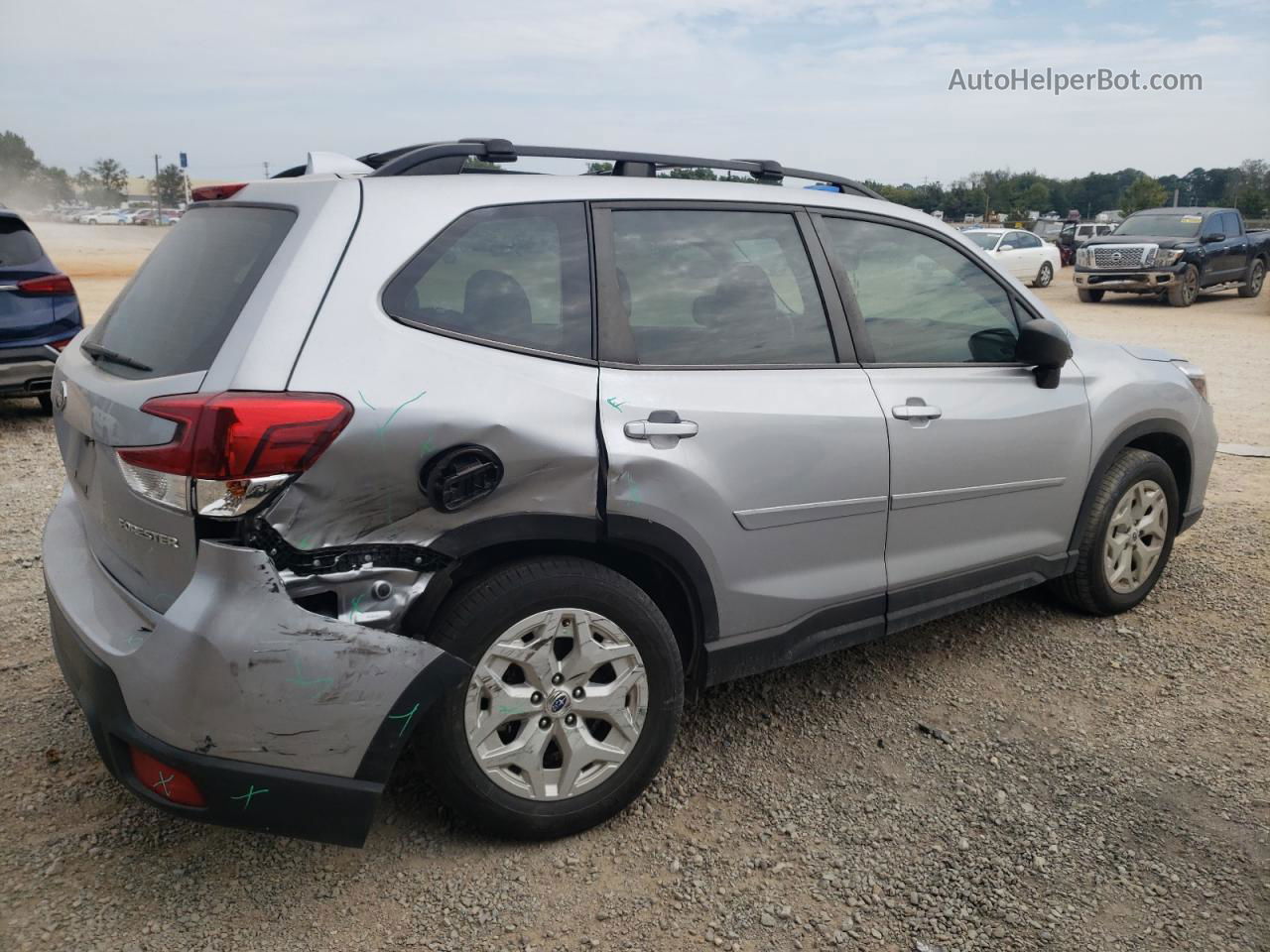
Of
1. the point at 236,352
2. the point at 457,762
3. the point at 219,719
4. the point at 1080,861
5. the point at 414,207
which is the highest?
the point at 414,207

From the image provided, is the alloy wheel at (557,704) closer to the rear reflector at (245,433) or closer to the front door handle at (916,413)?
the rear reflector at (245,433)

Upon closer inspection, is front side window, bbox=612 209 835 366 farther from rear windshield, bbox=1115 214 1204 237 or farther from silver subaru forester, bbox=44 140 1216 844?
rear windshield, bbox=1115 214 1204 237

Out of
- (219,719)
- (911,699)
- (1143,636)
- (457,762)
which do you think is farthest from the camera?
(1143,636)

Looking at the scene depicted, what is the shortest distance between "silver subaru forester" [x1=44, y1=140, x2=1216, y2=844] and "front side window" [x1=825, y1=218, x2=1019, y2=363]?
16 mm

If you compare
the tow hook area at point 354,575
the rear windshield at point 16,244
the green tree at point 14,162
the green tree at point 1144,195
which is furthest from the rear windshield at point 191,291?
the green tree at point 14,162

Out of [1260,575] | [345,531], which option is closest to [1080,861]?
[345,531]

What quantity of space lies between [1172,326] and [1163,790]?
15688 mm

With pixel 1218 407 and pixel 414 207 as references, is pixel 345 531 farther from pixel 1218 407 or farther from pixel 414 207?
pixel 1218 407

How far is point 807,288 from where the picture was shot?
329cm

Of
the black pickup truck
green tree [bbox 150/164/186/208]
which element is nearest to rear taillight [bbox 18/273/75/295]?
the black pickup truck

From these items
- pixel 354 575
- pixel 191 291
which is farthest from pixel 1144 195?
pixel 354 575

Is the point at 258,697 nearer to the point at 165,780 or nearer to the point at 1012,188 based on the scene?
the point at 165,780

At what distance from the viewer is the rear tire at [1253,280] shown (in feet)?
72.3

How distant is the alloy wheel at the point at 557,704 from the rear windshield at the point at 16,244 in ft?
21.4
